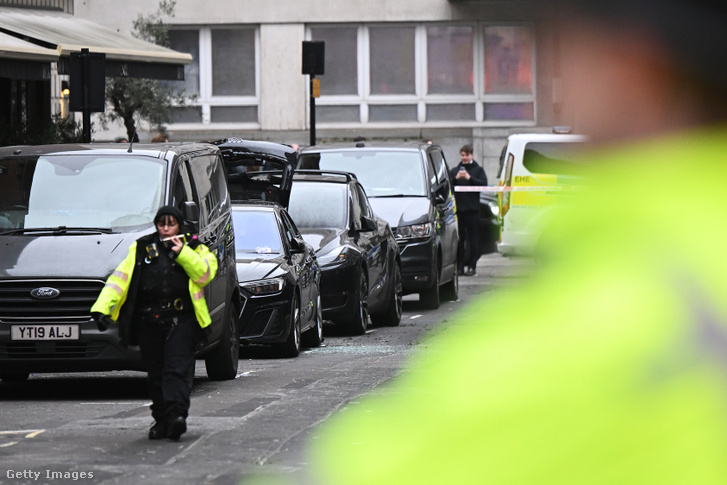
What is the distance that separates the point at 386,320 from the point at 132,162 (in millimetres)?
6237

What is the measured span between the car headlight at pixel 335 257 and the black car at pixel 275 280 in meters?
0.60

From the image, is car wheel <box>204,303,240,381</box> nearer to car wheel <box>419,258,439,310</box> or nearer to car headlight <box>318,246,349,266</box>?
car headlight <box>318,246,349,266</box>

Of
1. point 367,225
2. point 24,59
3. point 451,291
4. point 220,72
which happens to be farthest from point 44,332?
point 220,72

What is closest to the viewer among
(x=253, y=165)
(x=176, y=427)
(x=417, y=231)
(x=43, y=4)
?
(x=176, y=427)

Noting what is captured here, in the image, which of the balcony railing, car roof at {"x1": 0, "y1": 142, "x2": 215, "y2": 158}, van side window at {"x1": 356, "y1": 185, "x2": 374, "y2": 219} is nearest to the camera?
Result: car roof at {"x1": 0, "y1": 142, "x2": 215, "y2": 158}

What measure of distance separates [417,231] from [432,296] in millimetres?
1106

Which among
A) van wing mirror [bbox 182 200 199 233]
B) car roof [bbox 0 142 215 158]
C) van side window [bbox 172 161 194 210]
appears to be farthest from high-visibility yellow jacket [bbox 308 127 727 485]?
car roof [bbox 0 142 215 158]

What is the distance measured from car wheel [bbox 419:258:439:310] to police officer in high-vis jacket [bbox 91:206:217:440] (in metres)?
10.5

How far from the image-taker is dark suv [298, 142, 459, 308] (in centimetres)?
1864

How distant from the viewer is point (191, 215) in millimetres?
10586

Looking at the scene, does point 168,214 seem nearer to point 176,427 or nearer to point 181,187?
point 176,427

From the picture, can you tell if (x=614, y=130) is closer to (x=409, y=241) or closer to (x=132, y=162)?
(x=132, y=162)

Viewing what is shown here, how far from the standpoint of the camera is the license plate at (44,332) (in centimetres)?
1013

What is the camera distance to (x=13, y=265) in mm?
10406
